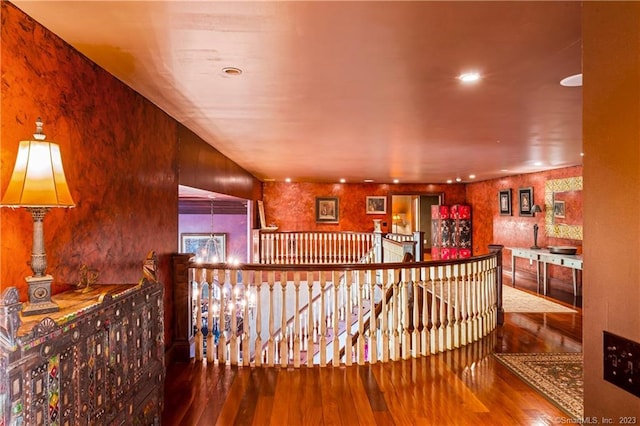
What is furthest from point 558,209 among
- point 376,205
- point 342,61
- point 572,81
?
point 342,61

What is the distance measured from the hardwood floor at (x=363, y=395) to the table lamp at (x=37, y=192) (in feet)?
4.61

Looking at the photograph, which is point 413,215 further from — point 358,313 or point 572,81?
point 572,81

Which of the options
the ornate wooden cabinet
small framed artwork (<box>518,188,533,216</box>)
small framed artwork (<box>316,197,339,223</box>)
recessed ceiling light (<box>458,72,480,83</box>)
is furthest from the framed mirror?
the ornate wooden cabinet

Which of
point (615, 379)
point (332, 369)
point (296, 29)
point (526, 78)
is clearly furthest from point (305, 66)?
point (332, 369)

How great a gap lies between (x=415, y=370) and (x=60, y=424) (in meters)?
2.70

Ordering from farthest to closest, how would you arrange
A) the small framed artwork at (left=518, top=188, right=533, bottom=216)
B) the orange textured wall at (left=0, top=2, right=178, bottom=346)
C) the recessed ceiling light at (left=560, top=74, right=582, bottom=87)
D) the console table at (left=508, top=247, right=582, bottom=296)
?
the small framed artwork at (left=518, top=188, right=533, bottom=216), the console table at (left=508, top=247, right=582, bottom=296), the recessed ceiling light at (left=560, top=74, right=582, bottom=87), the orange textured wall at (left=0, top=2, right=178, bottom=346)

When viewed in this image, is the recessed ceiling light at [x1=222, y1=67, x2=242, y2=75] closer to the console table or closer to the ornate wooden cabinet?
the ornate wooden cabinet

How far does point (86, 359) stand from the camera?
1.59 m

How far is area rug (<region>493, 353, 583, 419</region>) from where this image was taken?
106 inches

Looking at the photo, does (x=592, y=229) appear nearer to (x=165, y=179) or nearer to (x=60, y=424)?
(x=60, y=424)

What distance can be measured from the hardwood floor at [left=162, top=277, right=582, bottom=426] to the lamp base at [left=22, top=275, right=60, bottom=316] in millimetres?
1370

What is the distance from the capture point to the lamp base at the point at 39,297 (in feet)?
4.87

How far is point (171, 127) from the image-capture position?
3.67m

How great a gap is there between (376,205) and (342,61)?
9422 millimetres
